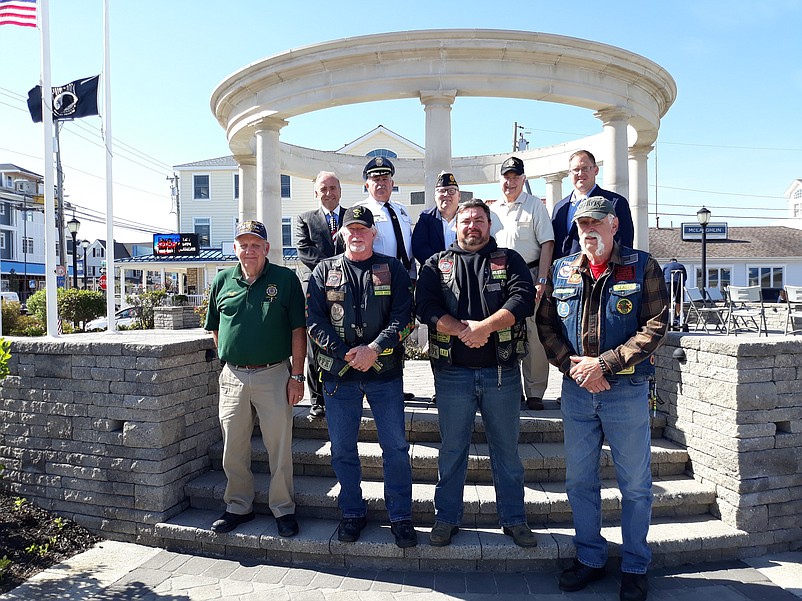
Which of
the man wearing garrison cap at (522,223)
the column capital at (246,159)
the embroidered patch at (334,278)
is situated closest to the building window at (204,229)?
the column capital at (246,159)

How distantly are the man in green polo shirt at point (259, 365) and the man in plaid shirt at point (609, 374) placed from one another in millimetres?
1869

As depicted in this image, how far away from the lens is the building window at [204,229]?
94.8ft

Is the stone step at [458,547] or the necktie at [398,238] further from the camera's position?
the necktie at [398,238]

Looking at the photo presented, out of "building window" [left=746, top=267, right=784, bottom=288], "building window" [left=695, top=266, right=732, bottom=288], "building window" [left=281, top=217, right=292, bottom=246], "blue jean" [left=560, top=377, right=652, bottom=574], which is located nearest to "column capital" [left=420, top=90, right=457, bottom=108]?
"blue jean" [left=560, top=377, right=652, bottom=574]

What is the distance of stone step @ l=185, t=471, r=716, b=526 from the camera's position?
12.3 feet

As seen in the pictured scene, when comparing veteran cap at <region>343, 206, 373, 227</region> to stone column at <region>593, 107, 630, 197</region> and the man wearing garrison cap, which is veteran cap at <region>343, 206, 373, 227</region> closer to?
the man wearing garrison cap

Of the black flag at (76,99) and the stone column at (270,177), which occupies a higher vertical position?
the black flag at (76,99)

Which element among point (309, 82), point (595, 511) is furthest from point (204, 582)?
point (309, 82)

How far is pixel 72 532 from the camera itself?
4.11 m

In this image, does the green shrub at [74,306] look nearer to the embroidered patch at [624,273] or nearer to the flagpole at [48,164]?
the flagpole at [48,164]

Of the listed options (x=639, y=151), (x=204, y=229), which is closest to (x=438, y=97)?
(x=639, y=151)

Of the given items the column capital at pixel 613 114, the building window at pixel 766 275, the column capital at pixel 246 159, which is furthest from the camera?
the building window at pixel 766 275

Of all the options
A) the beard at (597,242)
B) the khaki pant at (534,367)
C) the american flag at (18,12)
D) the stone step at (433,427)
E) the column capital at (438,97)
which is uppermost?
the american flag at (18,12)

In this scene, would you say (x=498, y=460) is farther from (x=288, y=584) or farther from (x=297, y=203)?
(x=297, y=203)
